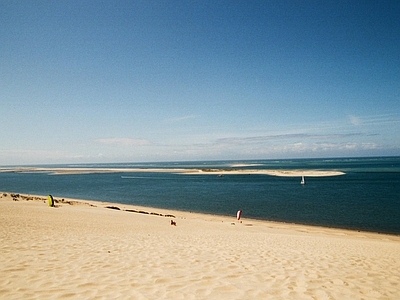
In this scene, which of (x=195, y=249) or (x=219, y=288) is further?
→ (x=195, y=249)

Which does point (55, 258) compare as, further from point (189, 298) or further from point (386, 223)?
point (386, 223)

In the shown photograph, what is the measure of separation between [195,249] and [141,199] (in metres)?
29.2

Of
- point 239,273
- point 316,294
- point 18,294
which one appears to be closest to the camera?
point 18,294

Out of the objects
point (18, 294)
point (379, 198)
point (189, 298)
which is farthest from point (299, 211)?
point (18, 294)

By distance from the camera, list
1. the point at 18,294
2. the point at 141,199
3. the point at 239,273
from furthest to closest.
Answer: the point at 141,199, the point at 239,273, the point at 18,294

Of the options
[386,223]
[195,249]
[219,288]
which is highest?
[219,288]

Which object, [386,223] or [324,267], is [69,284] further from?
[386,223]

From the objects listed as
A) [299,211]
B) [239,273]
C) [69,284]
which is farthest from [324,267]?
[299,211]

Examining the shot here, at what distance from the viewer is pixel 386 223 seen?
815 inches

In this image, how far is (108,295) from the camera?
16.3 ft

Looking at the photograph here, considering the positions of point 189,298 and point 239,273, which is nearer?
point 189,298

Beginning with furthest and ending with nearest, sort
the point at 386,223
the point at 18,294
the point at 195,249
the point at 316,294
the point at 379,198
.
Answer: the point at 379,198 → the point at 386,223 → the point at 195,249 → the point at 316,294 → the point at 18,294

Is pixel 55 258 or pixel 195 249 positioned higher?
pixel 55 258

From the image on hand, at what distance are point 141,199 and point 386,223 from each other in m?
29.7
